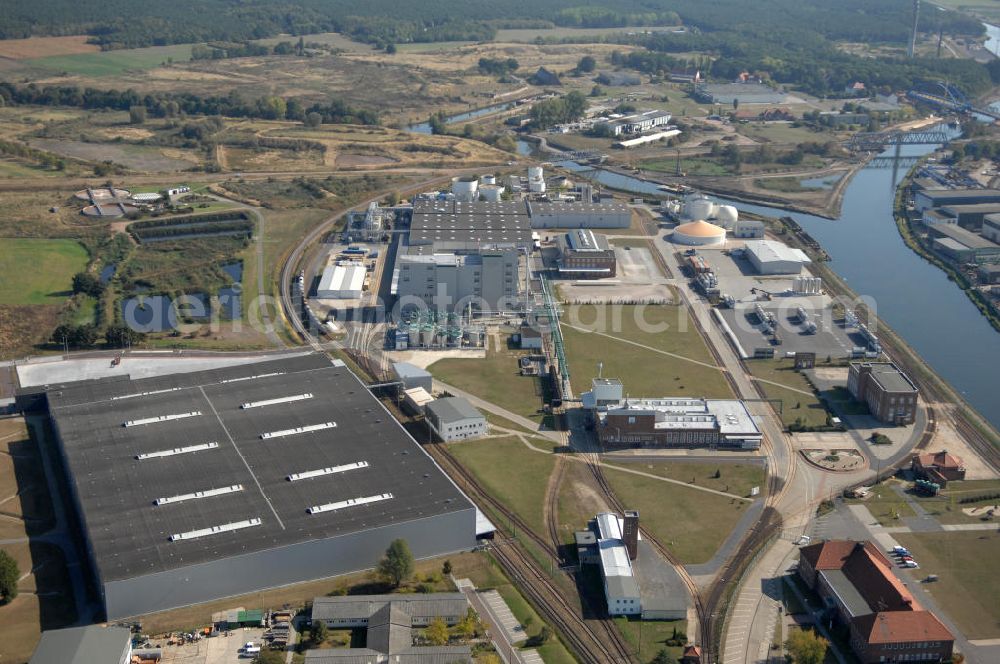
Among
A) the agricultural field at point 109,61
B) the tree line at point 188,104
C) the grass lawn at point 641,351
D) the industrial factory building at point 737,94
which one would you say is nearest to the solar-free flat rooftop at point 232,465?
the grass lawn at point 641,351

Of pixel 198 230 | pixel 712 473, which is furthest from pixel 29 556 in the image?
pixel 198 230

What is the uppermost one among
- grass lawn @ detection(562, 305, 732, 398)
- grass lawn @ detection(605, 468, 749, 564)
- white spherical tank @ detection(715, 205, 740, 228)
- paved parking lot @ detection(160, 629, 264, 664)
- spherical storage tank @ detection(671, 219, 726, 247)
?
white spherical tank @ detection(715, 205, 740, 228)

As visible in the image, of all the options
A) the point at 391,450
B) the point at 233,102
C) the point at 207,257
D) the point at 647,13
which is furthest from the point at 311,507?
the point at 647,13

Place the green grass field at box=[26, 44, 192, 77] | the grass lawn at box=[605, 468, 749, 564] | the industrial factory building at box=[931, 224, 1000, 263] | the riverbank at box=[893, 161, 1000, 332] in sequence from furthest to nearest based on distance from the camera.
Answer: the green grass field at box=[26, 44, 192, 77] < the industrial factory building at box=[931, 224, 1000, 263] < the riverbank at box=[893, 161, 1000, 332] < the grass lawn at box=[605, 468, 749, 564]

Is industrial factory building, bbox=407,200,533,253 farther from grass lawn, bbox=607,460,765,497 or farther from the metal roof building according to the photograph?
the metal roof building

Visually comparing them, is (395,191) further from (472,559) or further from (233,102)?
(472,559)

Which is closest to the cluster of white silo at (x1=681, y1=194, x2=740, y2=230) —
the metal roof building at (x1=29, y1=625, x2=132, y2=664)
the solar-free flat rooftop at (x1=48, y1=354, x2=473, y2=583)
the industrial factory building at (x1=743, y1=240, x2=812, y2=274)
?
the industrial factory building at (x1=743, y1=240, x2=812, y2=274)

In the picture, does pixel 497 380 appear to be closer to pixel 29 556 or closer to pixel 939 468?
pixel 939 468
